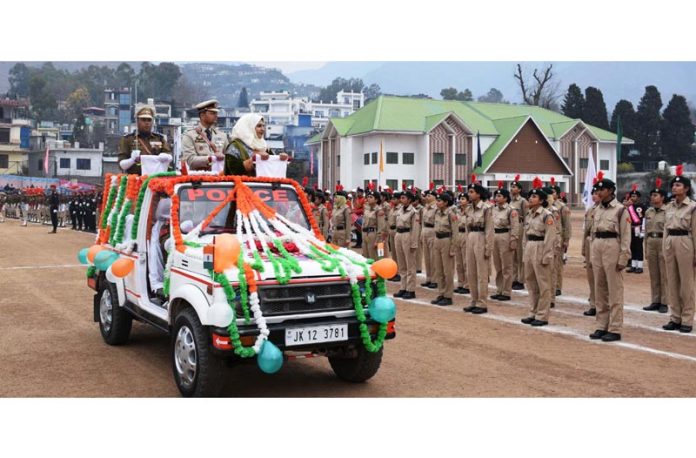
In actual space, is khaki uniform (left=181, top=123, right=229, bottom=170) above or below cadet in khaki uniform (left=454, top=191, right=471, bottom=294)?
above

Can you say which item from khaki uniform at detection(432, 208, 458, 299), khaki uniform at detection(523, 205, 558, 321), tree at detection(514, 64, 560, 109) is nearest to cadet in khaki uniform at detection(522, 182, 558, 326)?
khaki uniform at detection(523, 205, 558, 321)

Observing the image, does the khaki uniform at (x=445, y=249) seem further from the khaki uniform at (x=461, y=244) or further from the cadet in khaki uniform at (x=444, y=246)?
the khaki uniform at (x=461, y=244)

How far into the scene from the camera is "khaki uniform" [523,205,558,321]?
9883 millimetres

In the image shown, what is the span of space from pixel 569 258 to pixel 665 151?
4615cm

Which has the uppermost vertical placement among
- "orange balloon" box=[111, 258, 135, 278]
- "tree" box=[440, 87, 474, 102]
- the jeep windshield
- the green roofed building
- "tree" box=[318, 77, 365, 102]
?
"tree" box=[318, 77, 365, 102]

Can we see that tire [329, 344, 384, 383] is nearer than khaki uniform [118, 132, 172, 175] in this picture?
Yes

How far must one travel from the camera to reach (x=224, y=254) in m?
5.61

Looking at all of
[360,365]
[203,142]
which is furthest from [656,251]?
[203,142]

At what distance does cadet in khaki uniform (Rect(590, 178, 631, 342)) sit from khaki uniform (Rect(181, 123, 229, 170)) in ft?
17.1

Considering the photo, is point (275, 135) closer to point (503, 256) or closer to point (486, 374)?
point (503, 256)

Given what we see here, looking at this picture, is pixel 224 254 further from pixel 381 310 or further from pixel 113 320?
pixel 113 320

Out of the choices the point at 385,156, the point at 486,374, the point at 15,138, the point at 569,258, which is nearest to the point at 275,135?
the point at 15,138

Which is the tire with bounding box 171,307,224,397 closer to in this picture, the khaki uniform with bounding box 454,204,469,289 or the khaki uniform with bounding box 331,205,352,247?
the khaki uniform with bounding box 454,204,469,289

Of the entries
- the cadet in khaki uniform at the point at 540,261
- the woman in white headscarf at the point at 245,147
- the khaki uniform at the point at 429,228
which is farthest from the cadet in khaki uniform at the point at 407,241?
the woman in white headscarf at the point at 245,147
